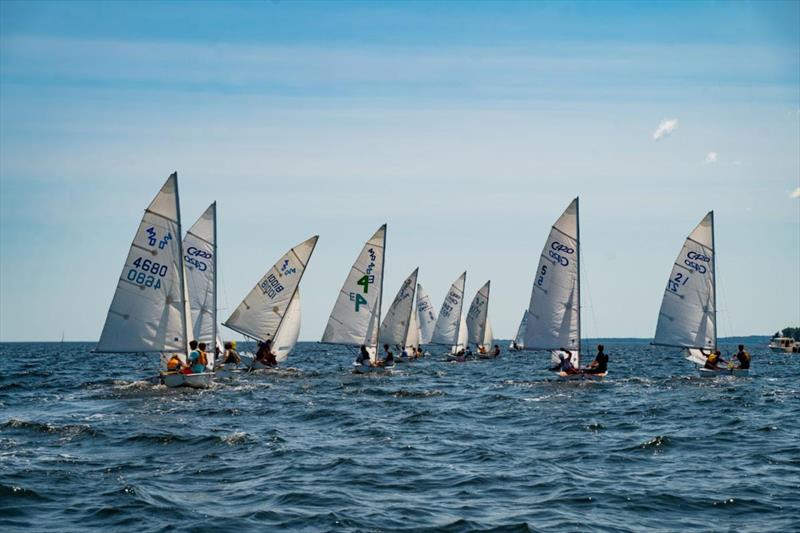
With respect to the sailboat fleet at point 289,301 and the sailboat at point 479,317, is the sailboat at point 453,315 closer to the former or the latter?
the sailboat at point 479,317

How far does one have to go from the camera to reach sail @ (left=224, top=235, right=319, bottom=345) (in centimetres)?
4581

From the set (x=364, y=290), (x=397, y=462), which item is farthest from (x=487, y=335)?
(x=397, y=462)

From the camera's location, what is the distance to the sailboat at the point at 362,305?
48719mm

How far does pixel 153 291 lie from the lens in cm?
3409

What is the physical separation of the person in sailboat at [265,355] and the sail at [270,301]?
49 centimetres

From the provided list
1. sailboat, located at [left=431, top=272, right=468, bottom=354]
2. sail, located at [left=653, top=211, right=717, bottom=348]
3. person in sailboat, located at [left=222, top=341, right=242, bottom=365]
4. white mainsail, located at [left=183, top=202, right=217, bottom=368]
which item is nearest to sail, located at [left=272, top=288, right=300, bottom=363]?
person in sailboat, located at [left=222, top=341, right=242, bottom=365]

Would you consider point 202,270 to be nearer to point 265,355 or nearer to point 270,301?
point 270,301

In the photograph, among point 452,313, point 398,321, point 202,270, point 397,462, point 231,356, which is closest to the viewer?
point 397,462

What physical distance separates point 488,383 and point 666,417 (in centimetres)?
1628

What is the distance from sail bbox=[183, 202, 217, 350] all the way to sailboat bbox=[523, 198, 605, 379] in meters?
14.4

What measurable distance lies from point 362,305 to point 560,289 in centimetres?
1211

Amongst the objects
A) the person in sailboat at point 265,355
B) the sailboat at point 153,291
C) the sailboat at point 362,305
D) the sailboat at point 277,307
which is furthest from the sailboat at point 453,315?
the sailboat at point 153,291

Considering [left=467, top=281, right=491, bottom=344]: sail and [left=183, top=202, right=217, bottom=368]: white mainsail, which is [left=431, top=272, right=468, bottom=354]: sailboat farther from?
[left=183, top=202, right=217, bottom=368]: white mainsail

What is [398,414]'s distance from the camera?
2738cm
